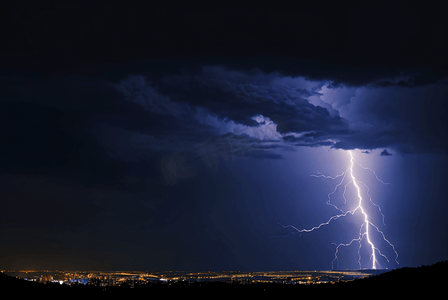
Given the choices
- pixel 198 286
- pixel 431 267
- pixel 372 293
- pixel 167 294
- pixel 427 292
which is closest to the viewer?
pixel 427 292

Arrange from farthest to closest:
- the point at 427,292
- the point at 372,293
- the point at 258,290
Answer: the point at 258,290 < the point at 372,293 < the point at 427,292

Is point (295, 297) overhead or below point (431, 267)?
below

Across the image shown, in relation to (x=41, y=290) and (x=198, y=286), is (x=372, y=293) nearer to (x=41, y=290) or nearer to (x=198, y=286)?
(x=198, y=286)

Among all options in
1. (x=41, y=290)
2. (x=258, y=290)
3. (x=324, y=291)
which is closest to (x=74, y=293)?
(x=41, y=290)

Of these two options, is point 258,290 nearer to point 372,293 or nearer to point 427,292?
point 372,293

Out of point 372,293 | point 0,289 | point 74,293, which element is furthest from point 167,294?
point 372,293

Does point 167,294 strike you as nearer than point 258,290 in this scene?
Yes
